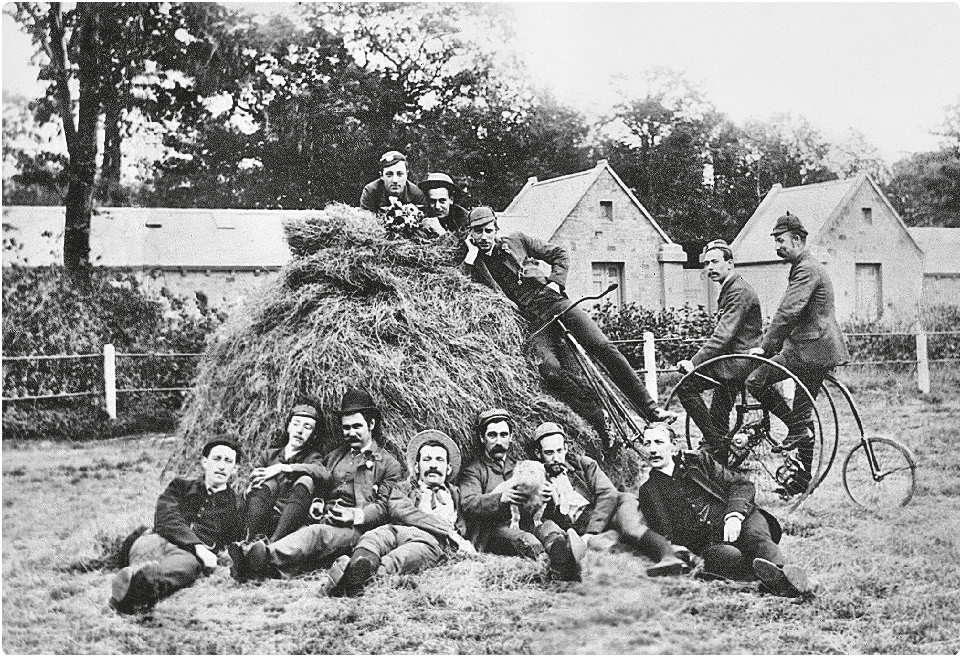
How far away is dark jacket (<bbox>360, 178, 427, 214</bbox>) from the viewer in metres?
4.74

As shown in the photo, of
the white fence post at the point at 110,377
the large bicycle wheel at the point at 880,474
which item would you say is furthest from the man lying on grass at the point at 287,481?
the large bicycle wheel at the point at 880,474

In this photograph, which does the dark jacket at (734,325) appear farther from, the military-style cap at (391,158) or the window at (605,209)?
the military-style cap at (391,158)

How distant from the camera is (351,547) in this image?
13.3 ft

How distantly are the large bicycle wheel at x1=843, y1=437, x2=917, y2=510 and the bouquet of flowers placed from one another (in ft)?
8.75

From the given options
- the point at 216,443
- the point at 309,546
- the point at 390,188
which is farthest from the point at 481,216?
the point at 309,546

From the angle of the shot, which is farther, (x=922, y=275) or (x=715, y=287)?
(x=922, y=275)

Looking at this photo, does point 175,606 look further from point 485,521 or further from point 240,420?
point 485,521

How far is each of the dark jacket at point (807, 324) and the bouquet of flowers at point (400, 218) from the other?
Answer: 2.01 m

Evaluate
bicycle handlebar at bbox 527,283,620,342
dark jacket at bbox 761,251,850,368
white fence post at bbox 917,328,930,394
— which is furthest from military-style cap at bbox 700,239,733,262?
white fence post at bbox 917,328,930,394

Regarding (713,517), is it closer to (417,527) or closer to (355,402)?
(417,527)

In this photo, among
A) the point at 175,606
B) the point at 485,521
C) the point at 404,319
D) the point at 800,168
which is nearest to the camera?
the point at 175,606

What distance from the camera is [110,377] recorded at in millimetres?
4477

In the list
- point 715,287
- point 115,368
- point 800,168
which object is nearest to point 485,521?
point 715,287

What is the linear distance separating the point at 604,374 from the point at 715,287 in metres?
0.78
